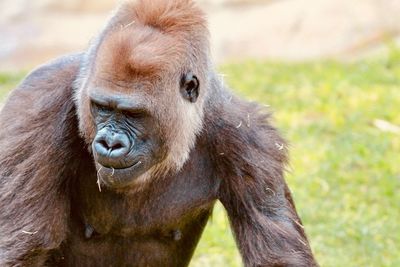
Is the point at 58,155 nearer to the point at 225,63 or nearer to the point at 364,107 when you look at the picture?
the point at 364,107

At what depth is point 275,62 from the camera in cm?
1138

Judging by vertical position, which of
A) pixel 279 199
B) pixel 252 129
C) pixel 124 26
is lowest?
pixel 279 199

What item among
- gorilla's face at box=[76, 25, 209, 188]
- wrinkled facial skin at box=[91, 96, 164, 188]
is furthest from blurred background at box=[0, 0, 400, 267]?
wrinkled facial skin at box=[91, 96, 164, 188]

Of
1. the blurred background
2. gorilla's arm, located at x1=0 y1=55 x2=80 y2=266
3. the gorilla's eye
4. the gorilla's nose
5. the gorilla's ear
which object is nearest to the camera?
the gorilla's nose

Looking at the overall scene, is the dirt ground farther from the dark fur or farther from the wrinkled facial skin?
the wrinkled facial skin

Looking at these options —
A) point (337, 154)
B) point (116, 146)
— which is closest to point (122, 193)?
point (116, 146)

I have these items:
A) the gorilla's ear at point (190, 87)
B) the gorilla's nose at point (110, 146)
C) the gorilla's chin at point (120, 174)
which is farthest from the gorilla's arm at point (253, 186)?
the gorilla's nose at point (110, 146)

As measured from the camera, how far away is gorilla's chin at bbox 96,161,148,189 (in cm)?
512

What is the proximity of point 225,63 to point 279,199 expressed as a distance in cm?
594

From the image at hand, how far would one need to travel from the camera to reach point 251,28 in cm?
1229

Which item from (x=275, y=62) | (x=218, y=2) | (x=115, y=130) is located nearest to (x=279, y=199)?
(x=115, y=130)

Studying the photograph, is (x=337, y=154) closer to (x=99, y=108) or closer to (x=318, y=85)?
(x=318, y=85)

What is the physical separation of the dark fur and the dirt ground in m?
6.09

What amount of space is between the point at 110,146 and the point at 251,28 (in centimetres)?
742
